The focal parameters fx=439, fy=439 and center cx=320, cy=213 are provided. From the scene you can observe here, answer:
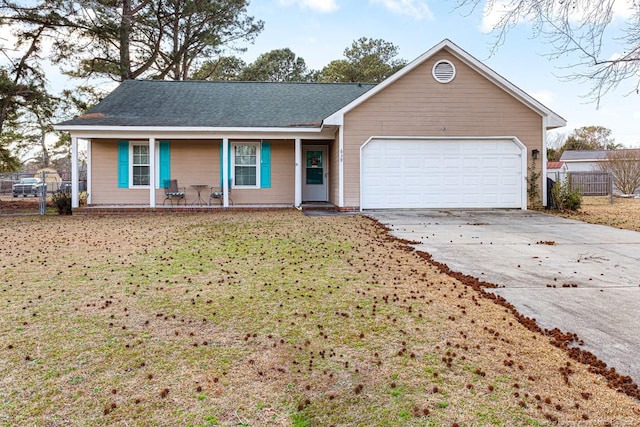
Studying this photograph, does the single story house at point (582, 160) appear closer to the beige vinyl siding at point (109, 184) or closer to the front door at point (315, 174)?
the front door at point (315, 174)

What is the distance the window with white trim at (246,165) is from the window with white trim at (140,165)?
110 inches

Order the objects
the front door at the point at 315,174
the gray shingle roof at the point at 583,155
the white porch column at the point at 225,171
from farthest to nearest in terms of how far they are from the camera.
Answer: the gray shingle roof at the point at 583,155
the front door at the point at 315,174
the white porch column at the point at 225,171

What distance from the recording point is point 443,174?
12.6 metres

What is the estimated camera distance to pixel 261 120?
13633 millimetres

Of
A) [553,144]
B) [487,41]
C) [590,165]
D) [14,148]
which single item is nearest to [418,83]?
[487,41]

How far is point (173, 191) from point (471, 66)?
961 centimetres

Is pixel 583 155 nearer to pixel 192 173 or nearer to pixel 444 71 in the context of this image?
pixel 444 71

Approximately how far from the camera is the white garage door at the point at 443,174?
1251 cm

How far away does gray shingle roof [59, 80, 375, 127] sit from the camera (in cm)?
1321

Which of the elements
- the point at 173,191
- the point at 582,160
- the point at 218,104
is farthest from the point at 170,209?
the point at 582,160

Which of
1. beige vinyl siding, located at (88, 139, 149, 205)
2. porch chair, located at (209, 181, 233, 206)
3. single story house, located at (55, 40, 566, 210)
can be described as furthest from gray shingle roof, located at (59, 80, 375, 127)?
porch chair, located at (209, 181, 233, 206)

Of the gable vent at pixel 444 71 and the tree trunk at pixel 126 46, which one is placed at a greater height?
the tree trunk at pixel 126 46

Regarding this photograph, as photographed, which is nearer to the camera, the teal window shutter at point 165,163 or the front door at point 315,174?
the teal window shutter at point 165,163

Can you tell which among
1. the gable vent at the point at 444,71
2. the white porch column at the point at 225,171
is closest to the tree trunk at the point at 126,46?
the white porch column at the point at 225,171
